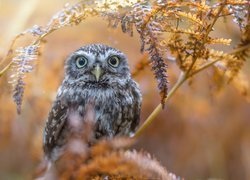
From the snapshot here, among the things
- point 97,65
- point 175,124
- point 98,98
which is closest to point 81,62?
point 97,65

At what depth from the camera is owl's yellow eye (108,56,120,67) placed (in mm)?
2788

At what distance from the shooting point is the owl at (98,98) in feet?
8.64

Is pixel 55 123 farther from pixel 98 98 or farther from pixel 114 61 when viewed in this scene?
pixel 114 61

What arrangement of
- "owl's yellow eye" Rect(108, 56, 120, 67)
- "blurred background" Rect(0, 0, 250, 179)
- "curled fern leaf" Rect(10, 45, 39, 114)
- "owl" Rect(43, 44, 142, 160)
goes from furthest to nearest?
"blurred background" Rect(0, 0, 250, 179) → "owl's yellow eye" Rect(108, 56, 120, 67) → "owl" Rect(43, 44, 142, 160) → "curled fern leaf" Rect(10, 45, 39, 114)

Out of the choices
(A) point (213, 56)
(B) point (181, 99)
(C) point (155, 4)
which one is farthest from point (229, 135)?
(C) point (155, 4)

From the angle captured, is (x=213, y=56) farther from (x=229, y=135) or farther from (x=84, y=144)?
(x=229, y=135)

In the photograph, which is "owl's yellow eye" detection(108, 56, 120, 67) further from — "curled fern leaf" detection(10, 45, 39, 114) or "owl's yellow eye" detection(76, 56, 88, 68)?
"curled fern leaf" detection(10, 45, 39, 114)

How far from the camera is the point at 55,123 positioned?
8.81 feet

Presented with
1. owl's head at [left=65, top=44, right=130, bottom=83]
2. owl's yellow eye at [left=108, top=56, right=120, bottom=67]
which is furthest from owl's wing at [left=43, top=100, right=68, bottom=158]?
owl's yellow eye at [left=108, top=56, right=120, bottom=67]

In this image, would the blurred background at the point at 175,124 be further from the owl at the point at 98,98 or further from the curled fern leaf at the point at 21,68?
the curled fern leaf at the point at 21,68

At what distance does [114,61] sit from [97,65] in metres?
0.13

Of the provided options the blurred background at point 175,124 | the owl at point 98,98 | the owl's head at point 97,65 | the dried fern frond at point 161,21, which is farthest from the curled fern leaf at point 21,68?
the blurred background at point 175,124

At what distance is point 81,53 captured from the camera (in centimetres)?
278

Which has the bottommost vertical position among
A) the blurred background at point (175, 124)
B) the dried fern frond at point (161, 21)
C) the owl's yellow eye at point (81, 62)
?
the blurred background at point (175, 124)
